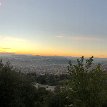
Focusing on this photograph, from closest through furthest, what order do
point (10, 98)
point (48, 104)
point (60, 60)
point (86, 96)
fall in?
point (86, 96) < point (10, 98) < point (48, 104) < point (60, 60)

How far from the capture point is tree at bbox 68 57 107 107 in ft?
71.2

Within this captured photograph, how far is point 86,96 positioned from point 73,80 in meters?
1.37

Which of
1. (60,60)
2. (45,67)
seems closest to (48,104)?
(60,60)

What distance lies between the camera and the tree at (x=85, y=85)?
71.2 feet

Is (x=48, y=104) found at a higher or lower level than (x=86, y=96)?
lower

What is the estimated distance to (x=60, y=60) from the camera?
125875mm

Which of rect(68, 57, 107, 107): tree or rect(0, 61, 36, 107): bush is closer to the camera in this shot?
rect(68, 57, 107, 107): tree

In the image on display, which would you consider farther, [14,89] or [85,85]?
[14,89]

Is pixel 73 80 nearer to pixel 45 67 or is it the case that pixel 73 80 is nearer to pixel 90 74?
pixel 90 74

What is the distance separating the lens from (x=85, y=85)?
21891 millimetres

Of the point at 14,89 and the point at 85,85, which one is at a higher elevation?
the point at 85,85

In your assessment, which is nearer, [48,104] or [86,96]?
[86,96]

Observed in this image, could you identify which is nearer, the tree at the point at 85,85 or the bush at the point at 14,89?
the tree at the point at 85,85

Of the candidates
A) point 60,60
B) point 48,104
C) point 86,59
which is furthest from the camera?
point 60,60
